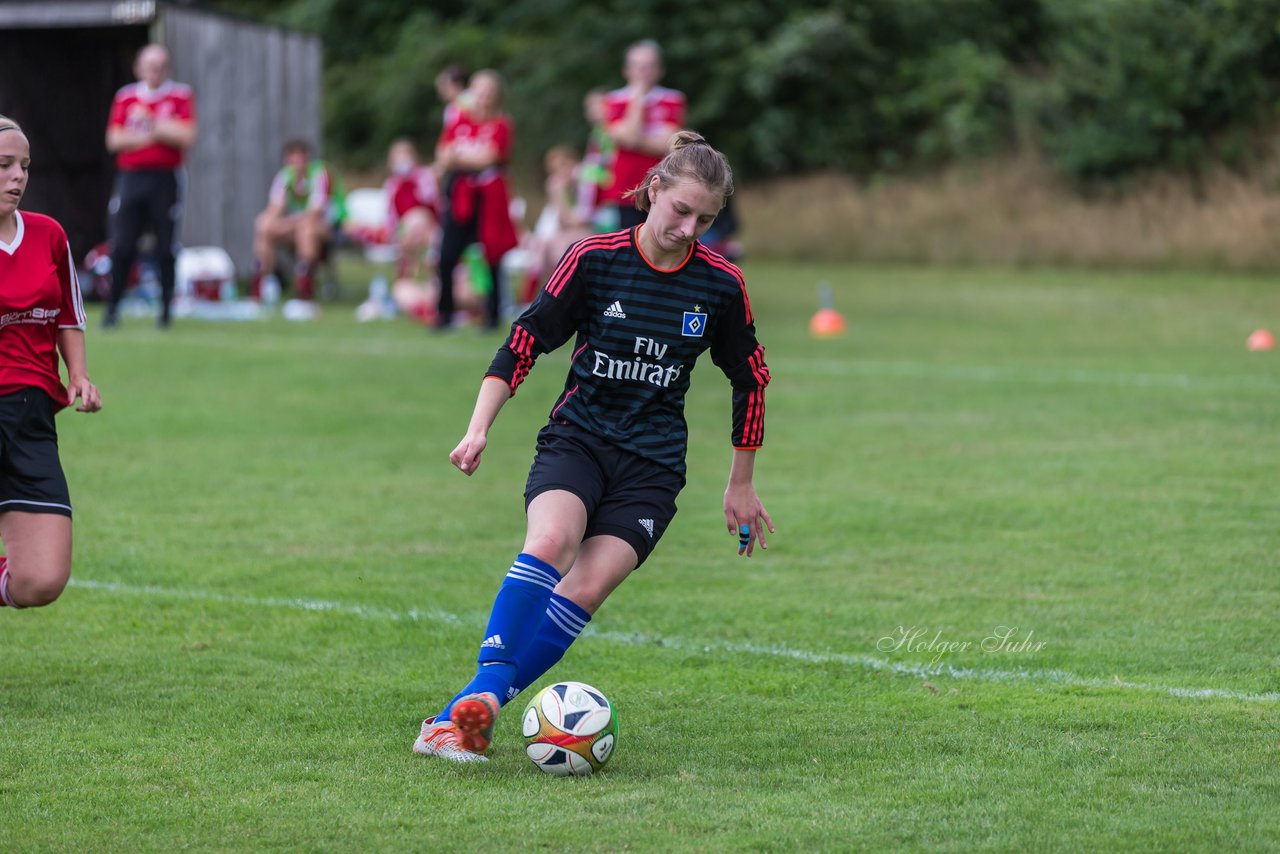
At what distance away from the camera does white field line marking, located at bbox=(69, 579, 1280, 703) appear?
505 centimetres

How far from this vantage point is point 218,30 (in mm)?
20188

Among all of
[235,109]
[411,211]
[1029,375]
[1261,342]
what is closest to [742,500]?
[1029,375]

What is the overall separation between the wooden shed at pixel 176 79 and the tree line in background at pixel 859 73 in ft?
47.7

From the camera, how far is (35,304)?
4902 mm

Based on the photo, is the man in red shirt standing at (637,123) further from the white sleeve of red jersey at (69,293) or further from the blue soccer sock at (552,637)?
the blue soccer sock at (552,637)

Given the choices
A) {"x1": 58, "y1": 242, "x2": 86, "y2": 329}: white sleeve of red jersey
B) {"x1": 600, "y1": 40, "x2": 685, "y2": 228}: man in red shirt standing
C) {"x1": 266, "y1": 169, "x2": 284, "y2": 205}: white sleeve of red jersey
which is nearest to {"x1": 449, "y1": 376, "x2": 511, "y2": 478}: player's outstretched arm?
{"x1": 58, "y1": 242, "x2": 86, "y2": 329}: white sleeve of red jersey

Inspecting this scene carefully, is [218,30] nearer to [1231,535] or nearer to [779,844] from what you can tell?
[1231,535]

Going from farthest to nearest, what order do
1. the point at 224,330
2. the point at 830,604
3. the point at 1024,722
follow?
the point at 224,330
the point at 830,604
the point at 1024,722

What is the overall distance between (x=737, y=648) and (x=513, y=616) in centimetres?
143

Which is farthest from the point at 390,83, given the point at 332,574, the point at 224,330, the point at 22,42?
the point at 332,574

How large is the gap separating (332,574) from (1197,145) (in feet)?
82.1

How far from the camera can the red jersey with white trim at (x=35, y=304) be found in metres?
4.86

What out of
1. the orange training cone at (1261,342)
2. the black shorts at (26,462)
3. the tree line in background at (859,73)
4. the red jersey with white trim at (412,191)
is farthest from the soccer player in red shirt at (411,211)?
the black shorts at (26,462)

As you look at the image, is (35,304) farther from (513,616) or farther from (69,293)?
(513,616)
